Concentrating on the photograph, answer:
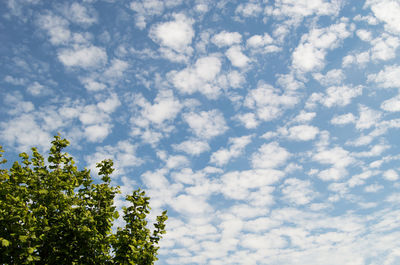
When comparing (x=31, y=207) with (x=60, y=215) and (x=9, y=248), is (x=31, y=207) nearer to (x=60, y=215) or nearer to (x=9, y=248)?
(x=60, y=215)

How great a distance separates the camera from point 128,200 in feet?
45.5

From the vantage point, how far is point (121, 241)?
1231cm

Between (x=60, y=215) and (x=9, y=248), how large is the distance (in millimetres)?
2255

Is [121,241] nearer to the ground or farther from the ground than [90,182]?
nearer to the ground

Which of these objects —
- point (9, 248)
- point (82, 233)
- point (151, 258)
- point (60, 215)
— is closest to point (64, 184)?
point (60, 215)

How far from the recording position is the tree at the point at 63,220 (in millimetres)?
10109

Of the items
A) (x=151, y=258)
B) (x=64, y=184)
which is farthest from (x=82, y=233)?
(x=151, y=258)

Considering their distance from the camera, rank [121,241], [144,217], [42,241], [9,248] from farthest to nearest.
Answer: [144,217], [121,241], [42,241], [9,248]

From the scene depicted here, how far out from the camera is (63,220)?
11891 millimetres

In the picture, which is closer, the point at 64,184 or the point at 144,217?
the point at 64,184

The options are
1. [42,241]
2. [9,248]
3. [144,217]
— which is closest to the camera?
[9,248]

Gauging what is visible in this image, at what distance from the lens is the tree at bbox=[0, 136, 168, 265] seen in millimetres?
10109

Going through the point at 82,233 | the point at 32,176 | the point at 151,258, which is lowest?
the point at 151,258

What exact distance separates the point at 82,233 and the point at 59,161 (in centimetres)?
395
